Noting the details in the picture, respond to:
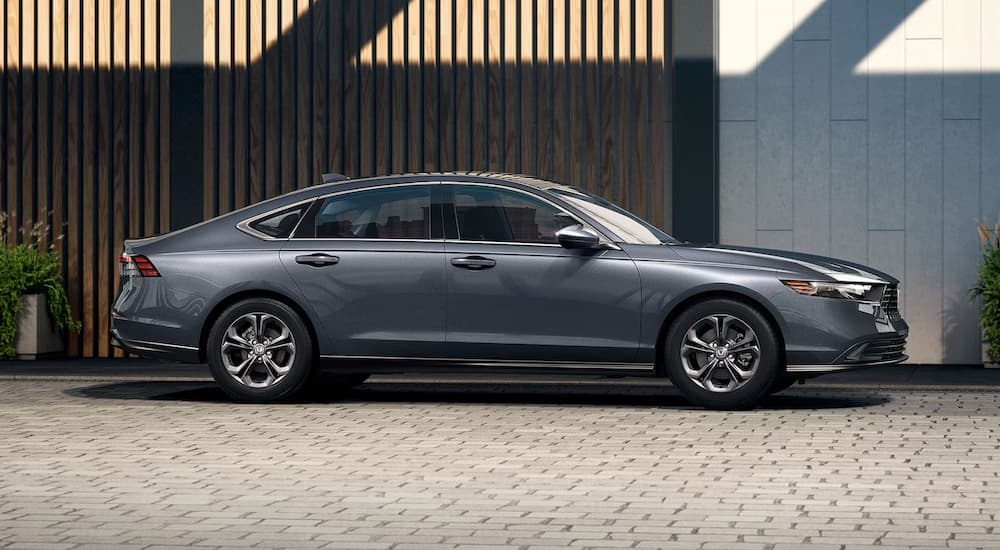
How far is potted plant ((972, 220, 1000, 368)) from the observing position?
15359 millimetres

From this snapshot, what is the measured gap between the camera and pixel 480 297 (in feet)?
37.0

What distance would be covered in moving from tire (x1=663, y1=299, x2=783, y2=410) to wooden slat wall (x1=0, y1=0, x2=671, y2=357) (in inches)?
215

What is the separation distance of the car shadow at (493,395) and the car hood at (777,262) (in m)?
1.00

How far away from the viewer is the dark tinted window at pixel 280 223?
11.7 metres

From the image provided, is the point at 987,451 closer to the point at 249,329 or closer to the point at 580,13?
the point at 249,329

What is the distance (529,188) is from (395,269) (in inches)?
43.3

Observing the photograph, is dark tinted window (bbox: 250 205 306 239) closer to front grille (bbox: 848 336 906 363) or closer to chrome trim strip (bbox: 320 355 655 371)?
chrome trim strip (bbox: 320 355 655 371)

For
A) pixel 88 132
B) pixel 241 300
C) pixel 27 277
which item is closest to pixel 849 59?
pixel 241 300

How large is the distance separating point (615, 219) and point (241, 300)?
2.68m

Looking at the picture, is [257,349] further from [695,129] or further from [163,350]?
[695,129]

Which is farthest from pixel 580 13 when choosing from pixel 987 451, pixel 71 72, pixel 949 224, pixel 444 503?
pixel 444 503

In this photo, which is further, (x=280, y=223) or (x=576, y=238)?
(x=280, y=223)

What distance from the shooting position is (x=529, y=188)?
1158cm

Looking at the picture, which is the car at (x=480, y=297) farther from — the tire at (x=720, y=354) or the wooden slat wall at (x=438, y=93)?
the wooden slat wall at (x=438, y=93)
